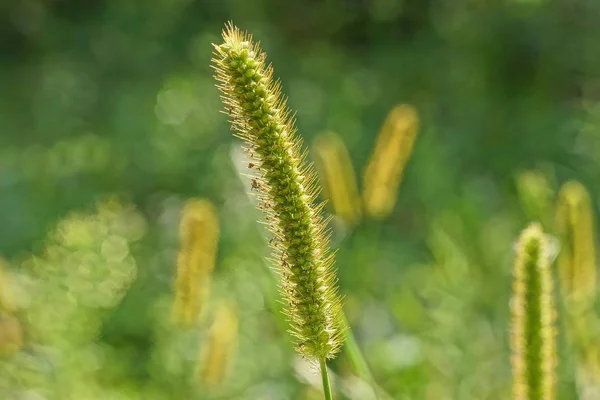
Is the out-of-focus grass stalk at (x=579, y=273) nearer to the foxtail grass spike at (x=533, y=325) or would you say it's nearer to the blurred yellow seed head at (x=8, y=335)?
the foxtail grass spike at (x=533, y=325)

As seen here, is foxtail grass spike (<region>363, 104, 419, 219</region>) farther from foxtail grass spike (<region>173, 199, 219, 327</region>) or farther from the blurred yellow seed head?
the blurred yellow seed head

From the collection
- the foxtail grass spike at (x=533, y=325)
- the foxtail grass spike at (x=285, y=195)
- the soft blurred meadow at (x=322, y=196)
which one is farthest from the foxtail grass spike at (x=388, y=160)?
the foxtail grass spike at (x=285, y=195)

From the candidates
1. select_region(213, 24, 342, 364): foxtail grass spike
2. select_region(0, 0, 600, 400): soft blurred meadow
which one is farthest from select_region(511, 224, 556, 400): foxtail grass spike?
select_region(0, 0, 600, 400): soft blurred meadow

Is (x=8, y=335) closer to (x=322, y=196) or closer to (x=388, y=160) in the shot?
(x=388, y=160)

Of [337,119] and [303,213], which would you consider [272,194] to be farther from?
[337,119]

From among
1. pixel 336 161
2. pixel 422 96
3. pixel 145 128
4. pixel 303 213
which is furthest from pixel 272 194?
pixel 422 96

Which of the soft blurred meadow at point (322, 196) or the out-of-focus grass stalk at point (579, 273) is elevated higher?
the soft blurred meadow at point (322, 196)

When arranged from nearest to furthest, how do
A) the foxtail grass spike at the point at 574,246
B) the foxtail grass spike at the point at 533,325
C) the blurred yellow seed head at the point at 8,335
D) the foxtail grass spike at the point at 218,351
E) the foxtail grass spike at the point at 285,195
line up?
the foxtail grass spike at the point at 285,195 → the foxtail grass spike at the point at 533,325 → the foxtail grass spike at the point at 574,246 → the foxtail grass spike at the point at 218,351 → the blurred yellow seed head at the point at 8,335
